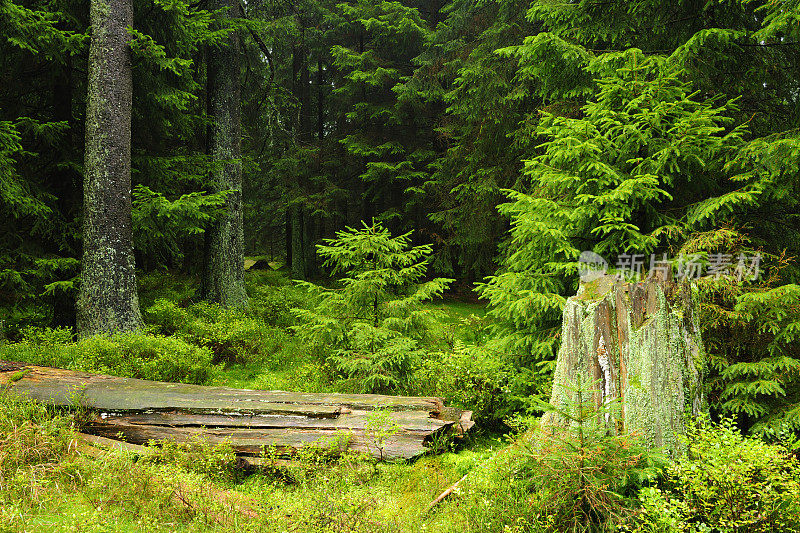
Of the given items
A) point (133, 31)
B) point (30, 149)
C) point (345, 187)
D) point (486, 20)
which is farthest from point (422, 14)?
point (30, 149)

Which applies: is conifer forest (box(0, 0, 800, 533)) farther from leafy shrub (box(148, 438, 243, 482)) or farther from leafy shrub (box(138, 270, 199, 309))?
leafy shrub (box(138, 270, 199, 309))

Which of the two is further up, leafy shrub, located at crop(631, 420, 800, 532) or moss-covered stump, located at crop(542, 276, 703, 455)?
moss-covered stump, located at crop(542, 276, 703, 455)

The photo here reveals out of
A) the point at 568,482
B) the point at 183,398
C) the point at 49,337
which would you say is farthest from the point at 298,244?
the point at 568,482

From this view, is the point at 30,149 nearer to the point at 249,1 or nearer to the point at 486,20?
the point at 249,1

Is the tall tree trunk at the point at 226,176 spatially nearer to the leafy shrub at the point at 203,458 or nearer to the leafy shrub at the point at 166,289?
the leafy shrub at the point at 166,289

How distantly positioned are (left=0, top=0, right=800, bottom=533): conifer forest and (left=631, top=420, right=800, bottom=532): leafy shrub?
0.03 metres

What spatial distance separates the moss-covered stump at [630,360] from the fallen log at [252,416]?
1690 mm

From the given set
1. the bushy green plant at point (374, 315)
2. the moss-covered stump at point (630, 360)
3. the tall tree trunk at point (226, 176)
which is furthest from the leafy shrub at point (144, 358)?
the moss-covered stump at point (630, 360)

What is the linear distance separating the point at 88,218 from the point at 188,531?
6.73 meters

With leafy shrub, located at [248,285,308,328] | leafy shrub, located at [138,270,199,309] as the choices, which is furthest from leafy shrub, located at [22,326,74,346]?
leafy shrub, located at [248,285,308,328]

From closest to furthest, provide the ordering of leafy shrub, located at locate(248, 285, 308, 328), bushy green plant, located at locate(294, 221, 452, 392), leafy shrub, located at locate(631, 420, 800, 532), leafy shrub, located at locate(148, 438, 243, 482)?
leafy shrub, located at locate(631, 420, 800, 532) → leafy shrub, located at locate(148, 438, 243, 482) → bushy green plant, located at locate(294, 221, 452, 392) → leafy shrub, located at locate(248, 285, 308, 328)

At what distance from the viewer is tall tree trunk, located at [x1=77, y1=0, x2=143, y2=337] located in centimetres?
792

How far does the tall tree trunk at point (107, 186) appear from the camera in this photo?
26.0 ft

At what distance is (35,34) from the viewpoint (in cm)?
766
